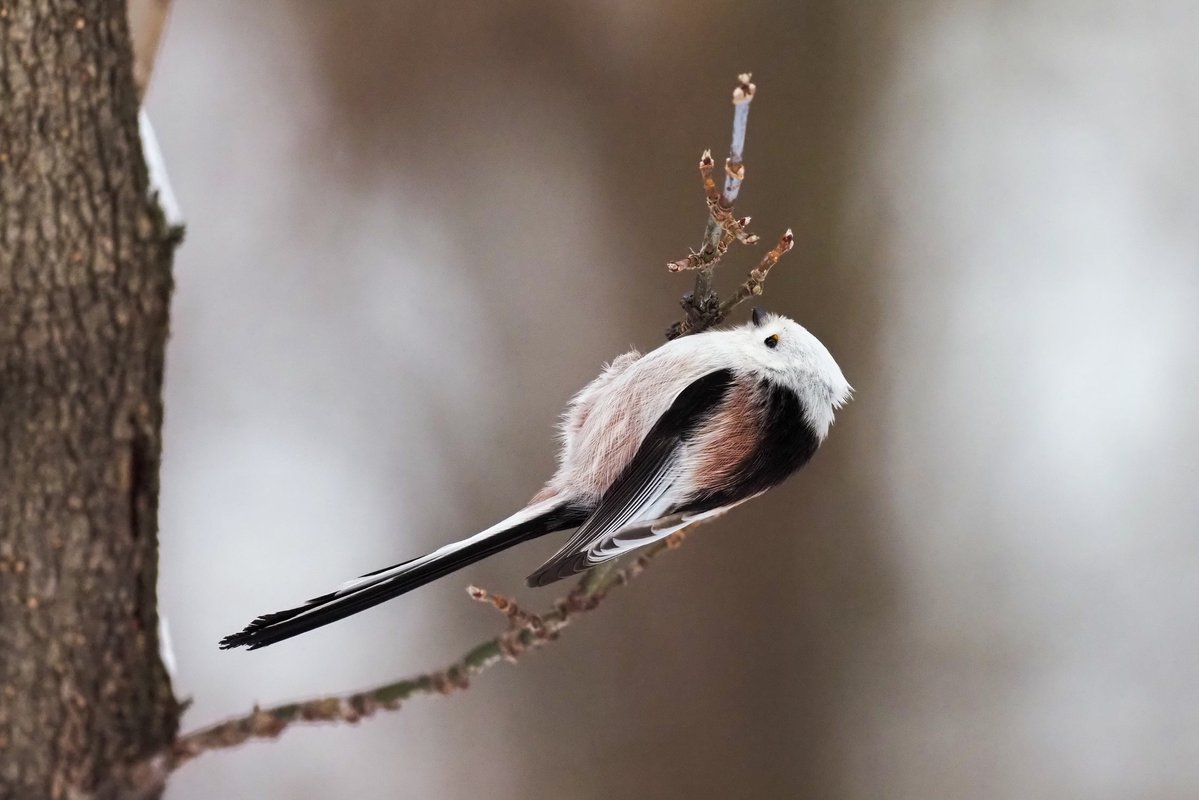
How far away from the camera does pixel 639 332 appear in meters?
2.13

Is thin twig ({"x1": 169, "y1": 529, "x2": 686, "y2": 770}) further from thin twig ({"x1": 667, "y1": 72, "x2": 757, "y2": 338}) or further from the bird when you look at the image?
thin twig ({"x1": 667, "y1": 72, "x2": 757, "y2": 338})

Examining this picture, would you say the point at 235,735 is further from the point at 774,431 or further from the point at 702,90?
the point at 702,90

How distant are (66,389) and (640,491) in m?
0.69

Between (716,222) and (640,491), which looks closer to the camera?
(716,222)

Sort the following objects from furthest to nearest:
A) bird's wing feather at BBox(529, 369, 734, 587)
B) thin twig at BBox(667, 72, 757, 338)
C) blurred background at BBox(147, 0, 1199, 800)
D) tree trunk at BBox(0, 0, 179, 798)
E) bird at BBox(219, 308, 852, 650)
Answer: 1. blurred background at BBox(147, 0, 1199, 800)
2. bird at BBox(219, 308, 852, 650)
3. bird's wing feather at BBox(529, 369, 734, 587)
4. thin twig at BBox(667, 72, 757, 338)
5. tree trunk at BBox(0, 0, 179, 798)

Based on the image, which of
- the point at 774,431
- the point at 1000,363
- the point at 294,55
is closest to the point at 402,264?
the point at 294,55

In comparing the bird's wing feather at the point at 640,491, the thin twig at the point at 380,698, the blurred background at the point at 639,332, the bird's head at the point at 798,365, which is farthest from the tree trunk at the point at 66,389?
the blurred background at the point at 639,332

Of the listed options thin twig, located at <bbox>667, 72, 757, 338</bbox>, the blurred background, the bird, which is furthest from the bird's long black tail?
the blurred background

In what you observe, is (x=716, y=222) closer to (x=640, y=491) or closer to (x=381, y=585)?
(x=640, y=491)

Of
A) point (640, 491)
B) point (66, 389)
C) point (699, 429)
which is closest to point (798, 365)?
point (699, 429)

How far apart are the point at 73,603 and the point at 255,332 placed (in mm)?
1494

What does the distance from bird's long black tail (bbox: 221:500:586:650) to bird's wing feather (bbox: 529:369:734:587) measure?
59mm

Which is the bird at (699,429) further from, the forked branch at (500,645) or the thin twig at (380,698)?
the thin twig at (380,698)

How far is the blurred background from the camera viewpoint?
85.1 inches
